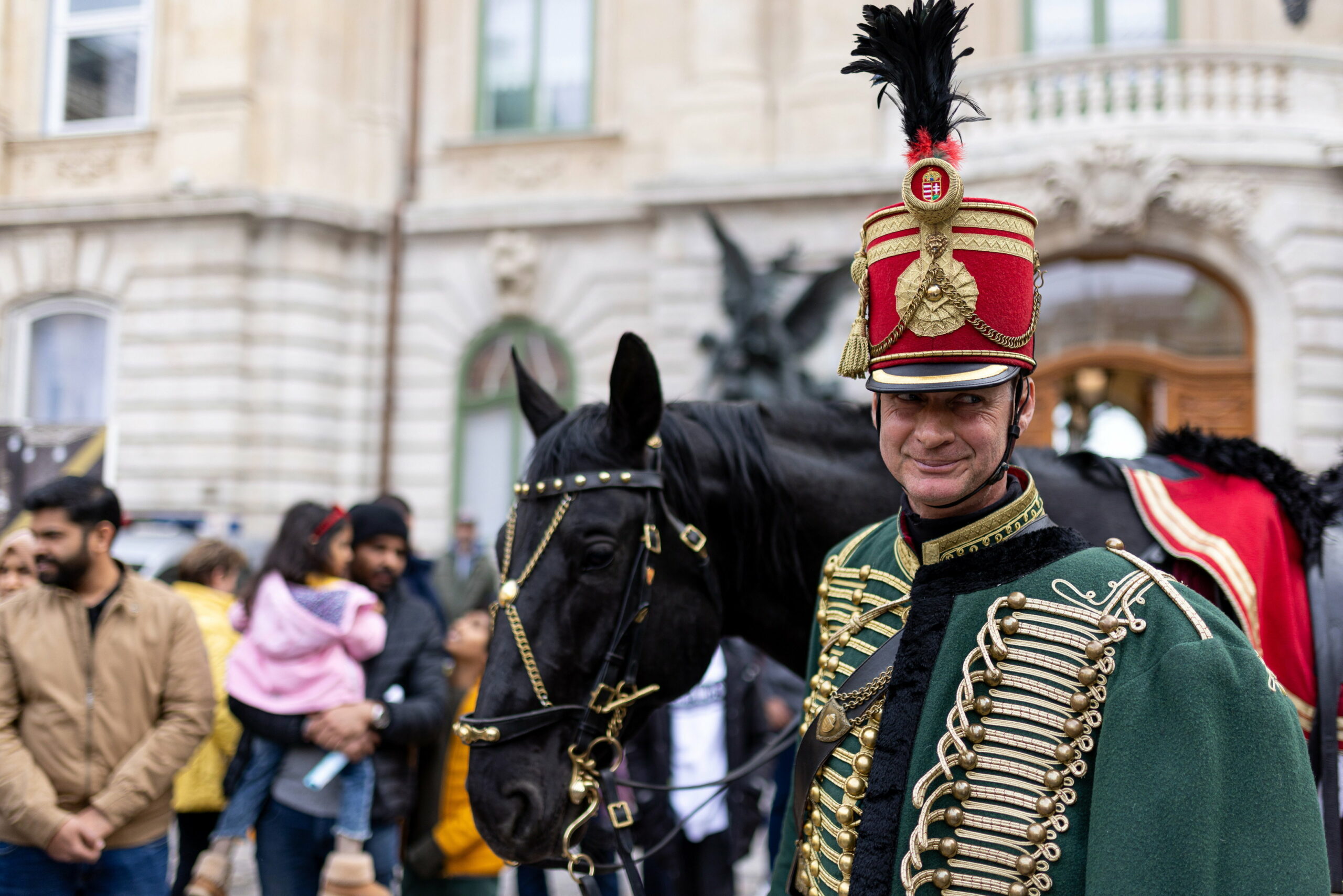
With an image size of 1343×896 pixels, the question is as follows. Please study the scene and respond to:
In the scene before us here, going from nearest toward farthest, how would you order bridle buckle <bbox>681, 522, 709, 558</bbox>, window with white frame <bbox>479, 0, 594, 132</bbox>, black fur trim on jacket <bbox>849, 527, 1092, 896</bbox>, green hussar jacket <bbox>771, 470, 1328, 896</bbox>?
green hussar jacket <bbox>771, 470, 1328, 896</bbox>, black fur trim on jacket <bbox>849, 527, 1092, 896</bbox>, bridle buckle <bbox>681, 522, 709, 558</bbox>, window with white frame <bbox>479, 0, 594, 132</bbox>

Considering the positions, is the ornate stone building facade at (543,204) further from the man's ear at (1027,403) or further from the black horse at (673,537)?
the man's ear at (1027,403)

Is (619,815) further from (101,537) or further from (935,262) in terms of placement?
(101,537)

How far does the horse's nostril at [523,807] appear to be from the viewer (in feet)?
7.82

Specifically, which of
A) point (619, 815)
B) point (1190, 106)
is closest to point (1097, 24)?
point (1190, 106)

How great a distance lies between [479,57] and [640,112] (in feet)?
7.78

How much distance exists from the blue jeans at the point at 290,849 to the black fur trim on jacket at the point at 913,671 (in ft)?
9.94

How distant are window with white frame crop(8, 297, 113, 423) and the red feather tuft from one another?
1355cm

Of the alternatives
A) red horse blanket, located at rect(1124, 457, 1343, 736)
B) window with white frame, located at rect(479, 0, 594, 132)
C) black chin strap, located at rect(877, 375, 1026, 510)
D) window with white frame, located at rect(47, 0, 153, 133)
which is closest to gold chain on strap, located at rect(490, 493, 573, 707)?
black chin strap, located at rect(877, 375, 1026, 510)

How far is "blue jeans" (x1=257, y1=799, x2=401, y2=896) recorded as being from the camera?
4.14 meters

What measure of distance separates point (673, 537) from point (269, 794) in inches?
94.7

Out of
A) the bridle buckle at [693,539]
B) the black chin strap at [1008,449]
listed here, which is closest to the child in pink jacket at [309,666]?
the bridle buckle at [693,539]

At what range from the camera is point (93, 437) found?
6.75m

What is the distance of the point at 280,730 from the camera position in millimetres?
4133

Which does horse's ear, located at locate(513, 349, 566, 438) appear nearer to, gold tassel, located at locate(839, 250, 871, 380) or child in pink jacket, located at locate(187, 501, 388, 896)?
gold tassel, located at locate(839, 250, 871, 380)
